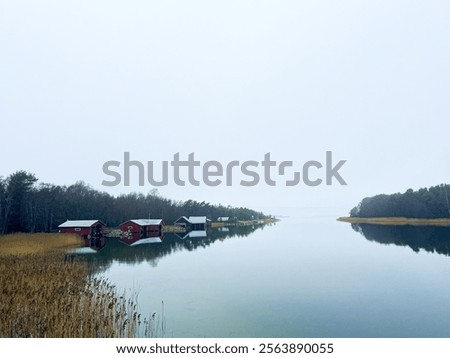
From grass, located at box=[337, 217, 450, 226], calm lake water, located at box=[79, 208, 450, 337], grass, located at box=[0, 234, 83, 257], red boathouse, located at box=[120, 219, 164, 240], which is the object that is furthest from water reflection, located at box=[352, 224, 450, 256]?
red boathouse, located at box=[120, 219, 164, 240]

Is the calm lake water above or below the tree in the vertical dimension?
below

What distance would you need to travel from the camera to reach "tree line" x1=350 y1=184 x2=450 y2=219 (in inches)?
2402

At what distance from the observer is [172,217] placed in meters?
61.2

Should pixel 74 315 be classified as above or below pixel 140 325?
above

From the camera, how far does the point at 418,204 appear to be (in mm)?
64625

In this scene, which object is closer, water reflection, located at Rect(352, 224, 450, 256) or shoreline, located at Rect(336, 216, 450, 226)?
water reflection, located at Rect(352, 224, 450, 256)

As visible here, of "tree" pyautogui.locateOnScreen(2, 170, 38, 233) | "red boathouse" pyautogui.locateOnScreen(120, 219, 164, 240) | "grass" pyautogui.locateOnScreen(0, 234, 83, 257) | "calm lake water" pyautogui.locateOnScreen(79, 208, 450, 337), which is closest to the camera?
"calm lake water" pyautogui.locateOnScreen(79, 208, 450, 337)

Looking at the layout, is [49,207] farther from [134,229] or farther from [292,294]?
[292,294]

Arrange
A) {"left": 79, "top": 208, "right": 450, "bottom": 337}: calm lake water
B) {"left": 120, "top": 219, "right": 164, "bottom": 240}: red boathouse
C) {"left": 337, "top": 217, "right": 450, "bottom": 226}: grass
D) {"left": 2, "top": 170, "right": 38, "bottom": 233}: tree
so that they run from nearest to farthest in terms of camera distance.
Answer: {"left": 79, "top": 208, "right": 450, "bottom": 337}: calm lake water, {"left": 2, "top": 170, "right": 38, "bottom": 233}: tree, {"left": 120, "top": 219, "right": 164, "bottom": 240}: red boathouse, {"left": 337, "top": 217, "right": 450, "bottom": 226}: grass

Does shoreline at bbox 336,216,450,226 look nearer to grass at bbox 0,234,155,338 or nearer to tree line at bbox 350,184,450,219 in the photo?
tree line at bbox 350,184,450,219

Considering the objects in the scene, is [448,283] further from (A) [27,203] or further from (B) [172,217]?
(B) [172,217]

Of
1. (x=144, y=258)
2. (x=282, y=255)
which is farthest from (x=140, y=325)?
(x=282, y=255)

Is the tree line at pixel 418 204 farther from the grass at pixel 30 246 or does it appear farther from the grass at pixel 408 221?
the grass at pixel 30 246
